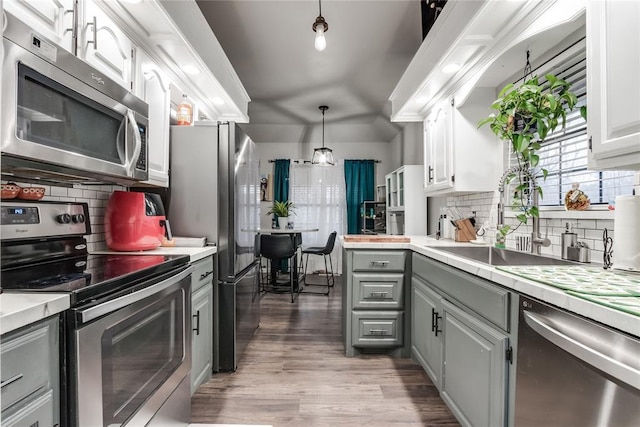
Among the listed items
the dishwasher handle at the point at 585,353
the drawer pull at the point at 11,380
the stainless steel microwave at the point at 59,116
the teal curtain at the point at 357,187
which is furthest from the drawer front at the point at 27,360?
the teal curtain at the point at 357,187

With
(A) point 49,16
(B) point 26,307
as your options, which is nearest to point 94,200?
(A) point 49,16

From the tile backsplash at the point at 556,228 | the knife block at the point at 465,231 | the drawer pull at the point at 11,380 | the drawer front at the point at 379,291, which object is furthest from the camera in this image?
the knife block at the point at 465,231

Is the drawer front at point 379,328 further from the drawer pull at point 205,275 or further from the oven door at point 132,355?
the oven door at point 132,355

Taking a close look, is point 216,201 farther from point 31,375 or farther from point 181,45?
point 31,375

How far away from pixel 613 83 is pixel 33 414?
1.92m

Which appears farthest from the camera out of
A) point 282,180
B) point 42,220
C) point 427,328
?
point 282,180

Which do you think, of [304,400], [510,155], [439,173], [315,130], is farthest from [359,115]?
[304,400]

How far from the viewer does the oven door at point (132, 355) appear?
87 cm

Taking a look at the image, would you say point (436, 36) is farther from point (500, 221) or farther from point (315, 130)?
point (315, 130)

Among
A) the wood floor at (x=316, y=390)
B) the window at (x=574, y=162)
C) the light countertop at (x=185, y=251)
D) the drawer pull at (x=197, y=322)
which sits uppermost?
the window at (x=574, y=162)

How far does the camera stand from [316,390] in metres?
1.99

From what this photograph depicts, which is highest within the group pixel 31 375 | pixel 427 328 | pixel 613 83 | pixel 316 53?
pixel 316 53

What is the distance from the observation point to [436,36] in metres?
2.21

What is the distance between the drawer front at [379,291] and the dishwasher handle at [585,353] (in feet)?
4.57
